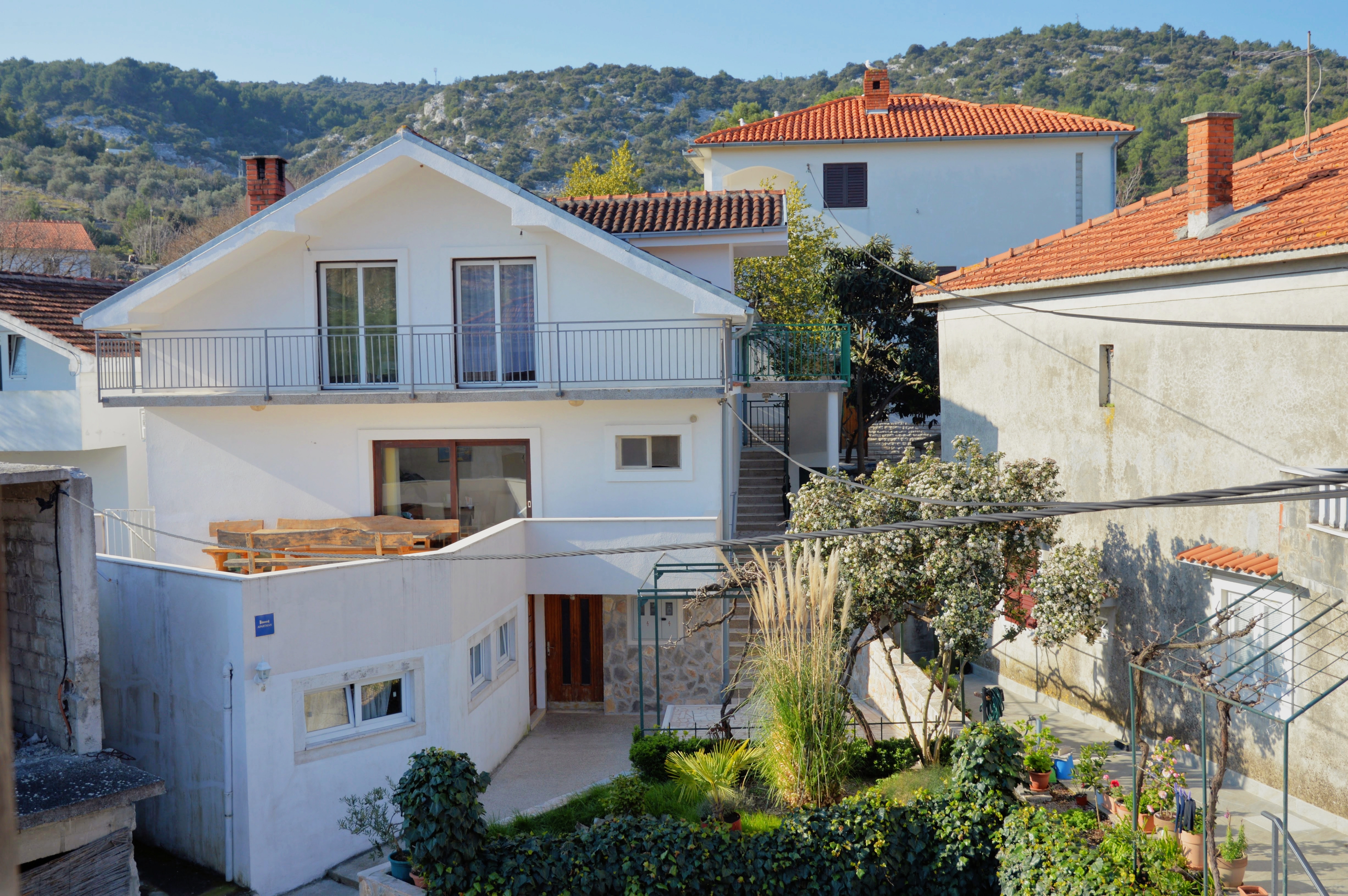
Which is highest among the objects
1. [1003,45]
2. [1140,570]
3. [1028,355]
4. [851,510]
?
[1003,45]

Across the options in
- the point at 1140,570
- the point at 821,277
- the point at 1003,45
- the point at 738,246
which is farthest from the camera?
the point at 1003,45

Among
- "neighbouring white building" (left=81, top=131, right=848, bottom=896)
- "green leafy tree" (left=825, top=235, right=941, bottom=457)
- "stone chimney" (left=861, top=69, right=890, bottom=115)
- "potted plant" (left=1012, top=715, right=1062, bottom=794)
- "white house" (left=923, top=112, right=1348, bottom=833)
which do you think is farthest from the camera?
"stone chimney" (left=861, top=69, right=890, bottom=115)

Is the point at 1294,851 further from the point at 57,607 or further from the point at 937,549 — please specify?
the point at 57,607

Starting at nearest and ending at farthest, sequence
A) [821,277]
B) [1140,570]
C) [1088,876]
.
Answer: [1088,876] < [1140,570] < [821,277]

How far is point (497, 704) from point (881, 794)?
20.0ft

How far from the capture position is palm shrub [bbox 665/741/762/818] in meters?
11.0

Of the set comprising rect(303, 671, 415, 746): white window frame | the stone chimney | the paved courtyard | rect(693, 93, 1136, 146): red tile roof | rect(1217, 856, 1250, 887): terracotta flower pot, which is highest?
the stone chimney

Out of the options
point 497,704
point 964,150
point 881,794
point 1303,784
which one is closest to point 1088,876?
point 881,794

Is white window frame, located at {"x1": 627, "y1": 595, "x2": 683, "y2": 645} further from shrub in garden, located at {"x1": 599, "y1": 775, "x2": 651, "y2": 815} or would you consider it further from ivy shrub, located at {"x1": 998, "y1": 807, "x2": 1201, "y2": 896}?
ivy shrub, located at {"x1": 998, "y1": 807, "x2": 1201, "y2": 896}

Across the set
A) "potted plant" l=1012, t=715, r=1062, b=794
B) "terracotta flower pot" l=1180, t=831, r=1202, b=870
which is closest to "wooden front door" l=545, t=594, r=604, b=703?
"potted plant" l=1012, t=715, r=1062, b=794

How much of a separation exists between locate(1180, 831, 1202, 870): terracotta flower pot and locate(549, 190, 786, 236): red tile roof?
11878 millimetres

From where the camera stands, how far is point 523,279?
1688cm

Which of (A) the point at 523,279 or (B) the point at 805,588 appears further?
(A) the point at 523,279

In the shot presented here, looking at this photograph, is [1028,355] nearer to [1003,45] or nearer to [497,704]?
[497,704]
